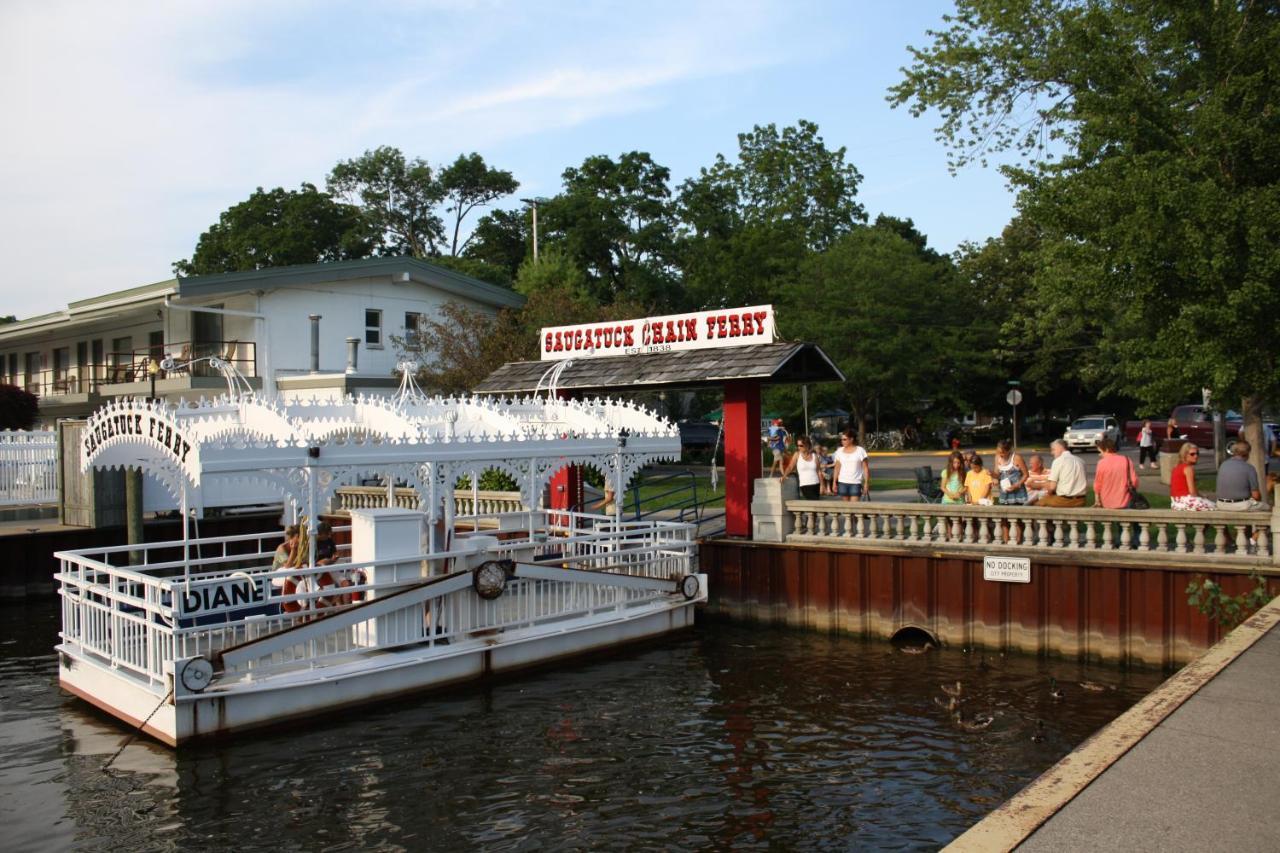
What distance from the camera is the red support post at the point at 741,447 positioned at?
19266mm

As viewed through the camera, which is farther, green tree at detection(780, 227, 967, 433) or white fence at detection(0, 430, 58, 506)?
green tree at detection(780, 227, 967, 433)

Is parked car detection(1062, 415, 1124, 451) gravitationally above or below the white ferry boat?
above

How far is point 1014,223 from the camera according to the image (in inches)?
2228

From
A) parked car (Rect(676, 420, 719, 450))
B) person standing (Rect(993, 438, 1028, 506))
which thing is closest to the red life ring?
person standing (Rect(993, 438, 1028, 506))

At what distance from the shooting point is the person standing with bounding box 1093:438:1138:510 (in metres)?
15.4

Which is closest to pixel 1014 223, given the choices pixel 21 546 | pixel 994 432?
pixel 994 432

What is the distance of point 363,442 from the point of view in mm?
15445

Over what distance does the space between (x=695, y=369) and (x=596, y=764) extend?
9.36 metres

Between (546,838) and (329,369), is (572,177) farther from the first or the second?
(546,838)

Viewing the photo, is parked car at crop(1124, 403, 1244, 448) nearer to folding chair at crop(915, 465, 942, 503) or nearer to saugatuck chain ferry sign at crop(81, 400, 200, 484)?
folding chair at crop(915, 465, 942, 503)

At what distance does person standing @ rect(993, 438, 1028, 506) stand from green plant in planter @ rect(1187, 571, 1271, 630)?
3522mm

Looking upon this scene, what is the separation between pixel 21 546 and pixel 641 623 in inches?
563

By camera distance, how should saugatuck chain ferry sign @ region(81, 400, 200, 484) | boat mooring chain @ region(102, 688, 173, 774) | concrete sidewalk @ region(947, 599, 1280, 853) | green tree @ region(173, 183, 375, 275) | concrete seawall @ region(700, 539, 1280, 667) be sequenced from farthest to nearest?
green tree @ region(173, 183, 375, 275), concrete seawall @ region(700, 539, 1280, 667), saugatuck chain ferry sign @ region(81, 400, 200, 484), boat mooring chain @ region(102, 688, 173, 774), concrete sidewalk @ region(947, 599, 1280, 853)

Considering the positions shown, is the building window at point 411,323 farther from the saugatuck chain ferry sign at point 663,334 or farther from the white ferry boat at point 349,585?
the white ferry boat at point 349,585
